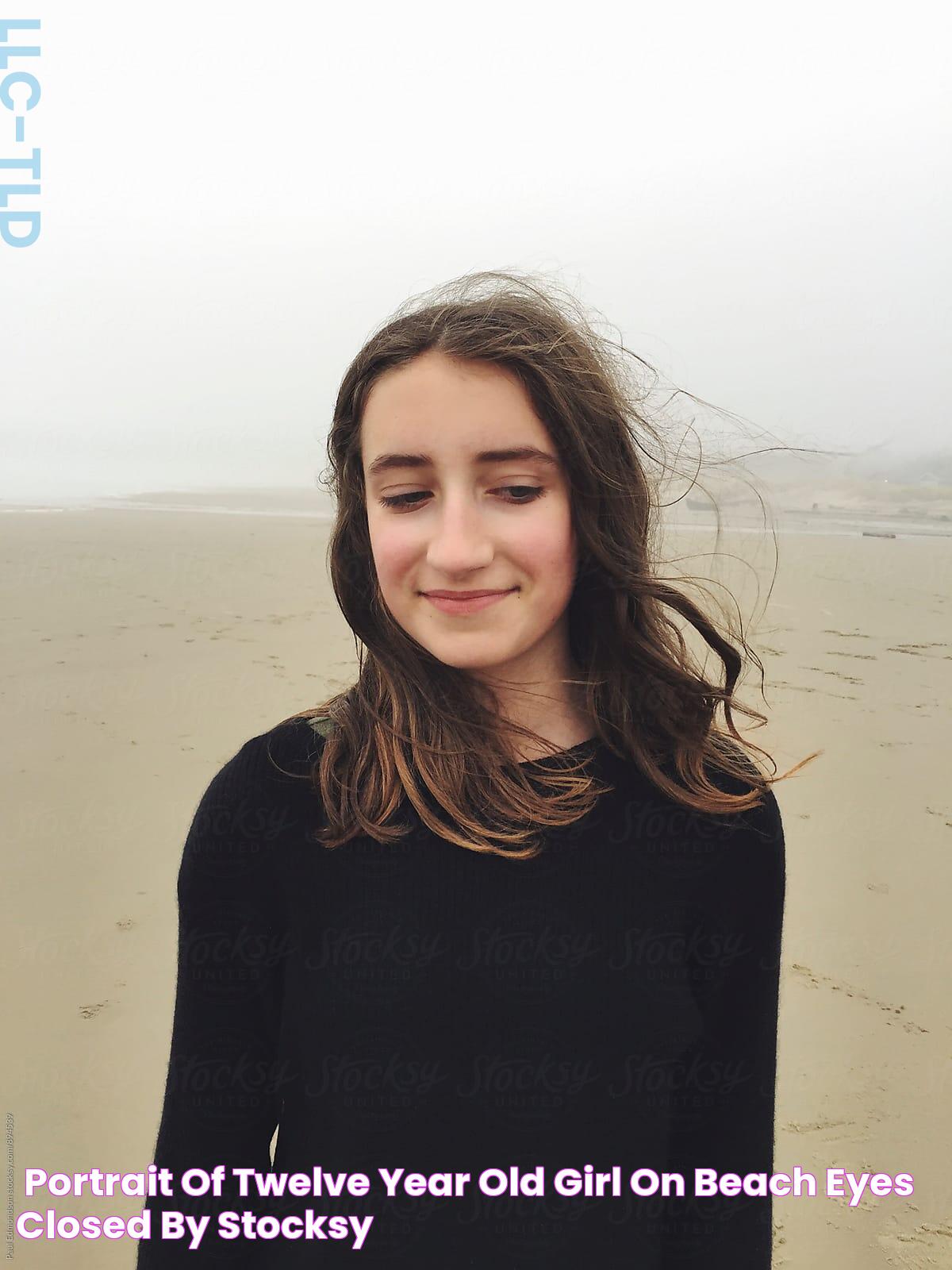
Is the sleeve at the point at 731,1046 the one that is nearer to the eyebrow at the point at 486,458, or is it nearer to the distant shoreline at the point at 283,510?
the eyebrow at the point at 486,458

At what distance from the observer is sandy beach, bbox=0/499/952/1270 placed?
2504mm

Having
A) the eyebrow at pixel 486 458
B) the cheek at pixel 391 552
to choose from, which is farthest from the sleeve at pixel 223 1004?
the eyebrow at pixel 486 458

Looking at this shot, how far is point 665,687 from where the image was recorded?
4.29ft

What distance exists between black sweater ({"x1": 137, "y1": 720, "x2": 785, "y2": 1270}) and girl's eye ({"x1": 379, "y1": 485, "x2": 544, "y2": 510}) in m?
0.35

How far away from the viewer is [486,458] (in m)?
1.05

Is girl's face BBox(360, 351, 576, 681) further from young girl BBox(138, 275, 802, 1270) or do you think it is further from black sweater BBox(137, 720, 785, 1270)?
black sweater BBox(137, 720, 785, 1270)

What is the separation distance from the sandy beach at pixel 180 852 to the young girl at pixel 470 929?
147 centimetres

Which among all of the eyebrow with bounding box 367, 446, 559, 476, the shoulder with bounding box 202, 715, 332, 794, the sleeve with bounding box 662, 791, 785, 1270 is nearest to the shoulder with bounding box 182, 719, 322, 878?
the shoulder with bounding box 202, 715, 332, 794

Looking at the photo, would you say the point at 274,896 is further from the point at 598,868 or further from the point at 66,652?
the point at 66,652

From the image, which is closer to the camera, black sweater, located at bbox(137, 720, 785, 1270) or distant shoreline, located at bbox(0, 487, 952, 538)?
black sweater, located at bbox(137, 720, 785, 1270)

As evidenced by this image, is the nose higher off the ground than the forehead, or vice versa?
the forehead

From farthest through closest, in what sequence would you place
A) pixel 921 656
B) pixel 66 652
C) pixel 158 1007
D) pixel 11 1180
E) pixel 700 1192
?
pixel 921 656 → pixel 66 652 → pixel 158 1007 → pixel 11 1180 → pixel 700 1192

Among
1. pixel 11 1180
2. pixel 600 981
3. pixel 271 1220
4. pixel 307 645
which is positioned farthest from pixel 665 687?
pixel 307 645

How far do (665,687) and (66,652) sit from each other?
6410 millimetres
